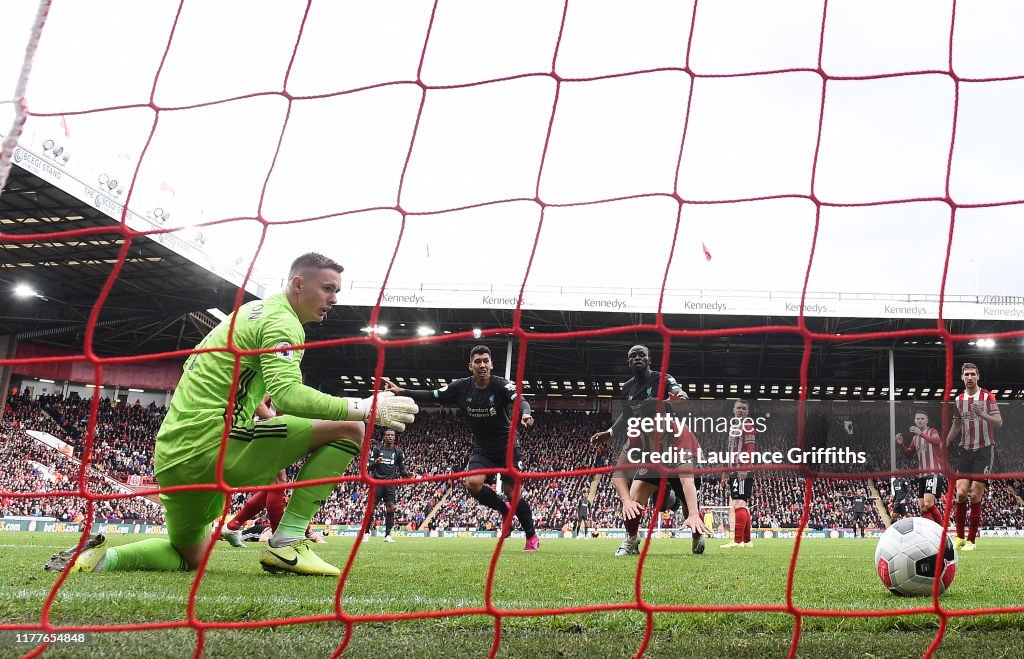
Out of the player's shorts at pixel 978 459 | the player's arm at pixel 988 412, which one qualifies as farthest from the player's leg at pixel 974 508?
the player's arm at pixel 988 412

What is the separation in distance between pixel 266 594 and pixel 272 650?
94cm

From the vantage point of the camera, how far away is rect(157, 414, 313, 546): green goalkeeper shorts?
318 centimetres

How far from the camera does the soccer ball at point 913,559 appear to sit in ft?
10.7

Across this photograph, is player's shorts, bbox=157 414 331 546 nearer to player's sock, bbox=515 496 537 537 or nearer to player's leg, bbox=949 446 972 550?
player's sock, bbox=515 496 537 537

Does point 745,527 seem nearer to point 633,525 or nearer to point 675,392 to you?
point 633,525

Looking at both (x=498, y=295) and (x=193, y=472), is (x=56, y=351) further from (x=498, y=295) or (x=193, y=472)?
(x=193, y=472)

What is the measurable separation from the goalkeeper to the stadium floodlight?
2076 cm

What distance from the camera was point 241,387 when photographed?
3.35 metres

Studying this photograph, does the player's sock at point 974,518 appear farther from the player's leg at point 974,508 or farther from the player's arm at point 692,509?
the player's arm at point 692,509

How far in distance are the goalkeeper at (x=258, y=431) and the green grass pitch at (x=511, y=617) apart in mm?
179

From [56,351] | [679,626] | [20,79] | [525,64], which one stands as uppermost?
[525,64]

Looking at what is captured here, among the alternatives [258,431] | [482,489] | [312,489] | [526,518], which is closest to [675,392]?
[526,518]

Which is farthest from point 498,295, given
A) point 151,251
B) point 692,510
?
point 692,510

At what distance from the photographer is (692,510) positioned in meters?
6.14
